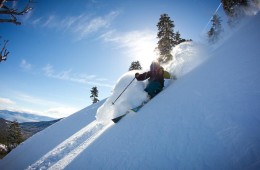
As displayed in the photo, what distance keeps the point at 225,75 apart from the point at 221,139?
3.25 metres

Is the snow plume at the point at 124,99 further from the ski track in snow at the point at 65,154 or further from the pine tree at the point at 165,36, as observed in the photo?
the pine tree at the point at 165,36

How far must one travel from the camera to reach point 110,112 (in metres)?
9.99

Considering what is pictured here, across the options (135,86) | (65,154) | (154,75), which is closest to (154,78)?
(154,75)

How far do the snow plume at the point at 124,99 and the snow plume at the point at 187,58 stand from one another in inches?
83.9

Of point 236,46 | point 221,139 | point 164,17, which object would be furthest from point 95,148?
point 164,17

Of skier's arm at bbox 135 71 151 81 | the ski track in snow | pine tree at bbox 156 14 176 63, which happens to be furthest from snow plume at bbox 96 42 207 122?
pine tree at bbox 156 14 176 63

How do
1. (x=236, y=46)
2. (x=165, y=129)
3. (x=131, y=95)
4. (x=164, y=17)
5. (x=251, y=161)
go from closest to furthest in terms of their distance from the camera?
(x=251, y=161) → (x=165, y=129) → (x=236, y=46) → (x=131, y=95) → (x=164, y=17)

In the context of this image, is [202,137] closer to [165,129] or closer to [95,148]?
[165,129]

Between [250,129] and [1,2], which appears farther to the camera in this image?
[1,2]

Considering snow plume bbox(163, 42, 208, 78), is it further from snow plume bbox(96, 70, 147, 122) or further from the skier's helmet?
snow plume bbox(96, 70, 147, 122)

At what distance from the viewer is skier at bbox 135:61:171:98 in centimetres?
982

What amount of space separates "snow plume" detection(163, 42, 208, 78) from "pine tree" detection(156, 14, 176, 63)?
18.9 meters

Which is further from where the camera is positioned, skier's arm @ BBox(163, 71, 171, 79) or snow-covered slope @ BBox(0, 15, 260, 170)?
skier's arm @ BBox(163, 71, 171, 79)

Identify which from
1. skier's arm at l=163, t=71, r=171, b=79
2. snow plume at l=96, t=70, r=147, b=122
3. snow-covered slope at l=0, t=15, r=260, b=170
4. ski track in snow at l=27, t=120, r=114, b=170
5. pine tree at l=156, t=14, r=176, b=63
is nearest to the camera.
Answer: snow-covered slope at l=0, t=15, r=260, b=170
